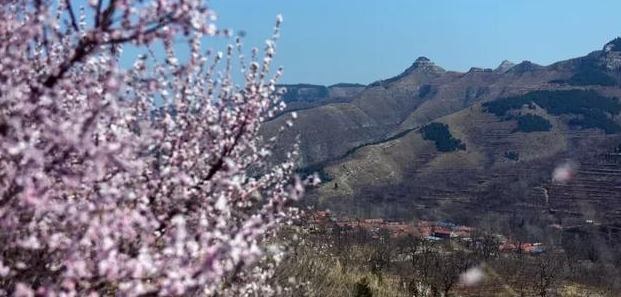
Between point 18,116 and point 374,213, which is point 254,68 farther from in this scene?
point 374,213

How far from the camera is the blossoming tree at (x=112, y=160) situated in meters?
4.43

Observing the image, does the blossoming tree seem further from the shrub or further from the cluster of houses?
the cluster of houses

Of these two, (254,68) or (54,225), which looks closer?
(54,225)

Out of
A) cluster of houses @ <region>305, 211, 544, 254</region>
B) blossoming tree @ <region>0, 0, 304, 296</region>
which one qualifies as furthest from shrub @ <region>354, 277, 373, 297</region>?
cluster of houses @ <region>305, 211, 544, 254</region>

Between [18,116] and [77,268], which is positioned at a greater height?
[18,116]

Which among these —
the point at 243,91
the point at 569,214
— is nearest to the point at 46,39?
the point at 243,91

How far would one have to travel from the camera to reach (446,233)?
128 metres

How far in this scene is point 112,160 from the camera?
15.1 feet

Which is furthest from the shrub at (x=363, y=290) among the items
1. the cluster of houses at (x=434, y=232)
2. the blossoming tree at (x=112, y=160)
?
the cluster of houses at (x=434, y=232)

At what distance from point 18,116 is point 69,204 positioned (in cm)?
76

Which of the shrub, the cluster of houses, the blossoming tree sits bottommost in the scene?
the cluster of houses

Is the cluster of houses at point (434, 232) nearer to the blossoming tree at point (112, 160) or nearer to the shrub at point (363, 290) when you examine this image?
the shrub at point (363, 290)

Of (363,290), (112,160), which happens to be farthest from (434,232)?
(112,160)

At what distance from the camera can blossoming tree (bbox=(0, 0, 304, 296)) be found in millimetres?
4430
